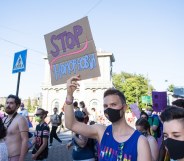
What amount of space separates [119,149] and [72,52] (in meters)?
1.61

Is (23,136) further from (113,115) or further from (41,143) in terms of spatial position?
(113,115)

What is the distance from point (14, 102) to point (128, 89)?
190 ft

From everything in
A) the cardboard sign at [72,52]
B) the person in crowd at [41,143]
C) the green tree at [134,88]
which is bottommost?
the person in crowd at [41,143]

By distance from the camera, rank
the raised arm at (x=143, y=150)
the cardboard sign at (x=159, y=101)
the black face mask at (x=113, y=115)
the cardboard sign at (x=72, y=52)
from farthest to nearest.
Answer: the cardboard sign at (x=159, y=101), the cardboard sign at (x=72, y=52), the black face mask at (x=113, y=115), the raised arm at (x=143, y=150)

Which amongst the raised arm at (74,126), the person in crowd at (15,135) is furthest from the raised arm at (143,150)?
the person in crowd at (15,135)

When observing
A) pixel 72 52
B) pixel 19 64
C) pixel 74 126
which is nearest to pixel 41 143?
pixel 19 64

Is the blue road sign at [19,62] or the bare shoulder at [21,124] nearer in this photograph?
the bare shoulder at [21,124]

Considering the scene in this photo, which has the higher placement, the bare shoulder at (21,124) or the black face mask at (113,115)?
the black face mask at (113,115)

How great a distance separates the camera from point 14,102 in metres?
5.17

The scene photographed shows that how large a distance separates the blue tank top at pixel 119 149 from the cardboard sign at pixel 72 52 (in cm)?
102

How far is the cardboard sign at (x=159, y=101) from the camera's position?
8188 mm

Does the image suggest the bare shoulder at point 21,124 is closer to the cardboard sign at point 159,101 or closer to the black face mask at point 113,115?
the black face mask at point 113,115

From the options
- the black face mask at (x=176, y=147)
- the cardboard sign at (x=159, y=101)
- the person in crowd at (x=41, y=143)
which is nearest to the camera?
the black face mask at (x=176, y=147)

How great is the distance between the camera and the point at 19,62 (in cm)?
740
